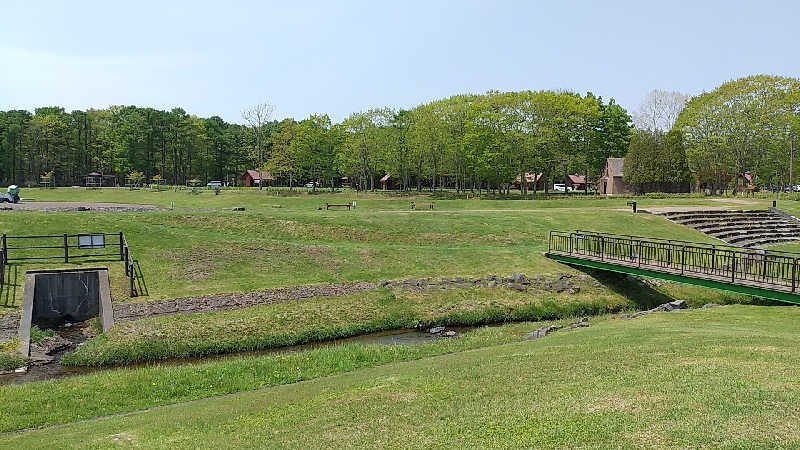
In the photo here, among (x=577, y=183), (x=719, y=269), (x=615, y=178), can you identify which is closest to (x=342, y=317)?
(x=719, y=269)

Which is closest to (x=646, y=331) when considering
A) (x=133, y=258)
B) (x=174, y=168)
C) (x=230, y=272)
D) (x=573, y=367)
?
(x=573, y=367)

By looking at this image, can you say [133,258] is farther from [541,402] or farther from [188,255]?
[541,402]

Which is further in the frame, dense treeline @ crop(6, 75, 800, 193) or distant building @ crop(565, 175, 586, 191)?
distant building @ crop(565, 175, 586, 191)

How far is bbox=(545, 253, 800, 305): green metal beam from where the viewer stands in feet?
67.0

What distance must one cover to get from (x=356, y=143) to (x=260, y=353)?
6120cm

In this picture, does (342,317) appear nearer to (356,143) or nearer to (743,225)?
(743,225)

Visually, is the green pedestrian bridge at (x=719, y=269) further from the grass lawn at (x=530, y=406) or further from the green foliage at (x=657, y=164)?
the green foliage at (x=657, y=164)

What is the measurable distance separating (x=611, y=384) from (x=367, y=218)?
3098 cm

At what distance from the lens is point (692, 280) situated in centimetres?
2325

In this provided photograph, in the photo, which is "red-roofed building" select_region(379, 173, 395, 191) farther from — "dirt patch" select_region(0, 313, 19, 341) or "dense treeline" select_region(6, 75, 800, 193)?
"dirt patch" select_region(0, 313, 19, 341)

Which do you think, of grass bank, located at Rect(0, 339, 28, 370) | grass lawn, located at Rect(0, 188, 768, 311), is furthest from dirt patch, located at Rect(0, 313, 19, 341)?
grass lawn, located at Rect(0, 188, 768, 311)


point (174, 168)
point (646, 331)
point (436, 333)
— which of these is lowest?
point (436, 333)

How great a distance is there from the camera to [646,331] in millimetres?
16656

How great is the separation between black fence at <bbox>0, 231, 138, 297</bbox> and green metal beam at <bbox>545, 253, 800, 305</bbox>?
68.0 ft
